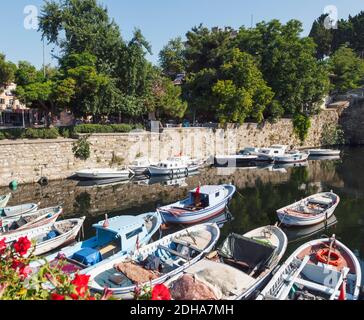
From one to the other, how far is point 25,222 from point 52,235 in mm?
2114

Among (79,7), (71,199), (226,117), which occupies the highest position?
(79,7)

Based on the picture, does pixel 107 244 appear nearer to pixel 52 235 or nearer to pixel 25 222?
pixel 52 235

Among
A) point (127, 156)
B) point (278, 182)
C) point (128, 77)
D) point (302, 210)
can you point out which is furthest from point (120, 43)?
point (302, 210)

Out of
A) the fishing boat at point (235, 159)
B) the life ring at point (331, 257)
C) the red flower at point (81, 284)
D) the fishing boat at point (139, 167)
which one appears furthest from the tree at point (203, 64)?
the red flower at point (81, 284)

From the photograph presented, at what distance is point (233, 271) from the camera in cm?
997

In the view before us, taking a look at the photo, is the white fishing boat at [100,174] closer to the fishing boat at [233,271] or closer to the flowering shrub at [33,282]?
the fishing boat at [233,271]

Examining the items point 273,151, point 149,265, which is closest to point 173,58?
point 273,151

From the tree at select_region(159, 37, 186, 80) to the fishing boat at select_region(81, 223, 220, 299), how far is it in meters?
42.6

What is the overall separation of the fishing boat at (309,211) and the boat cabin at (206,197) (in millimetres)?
3662

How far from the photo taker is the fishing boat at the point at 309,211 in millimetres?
17250

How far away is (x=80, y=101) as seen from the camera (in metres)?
30.2

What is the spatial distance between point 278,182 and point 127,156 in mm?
14856
